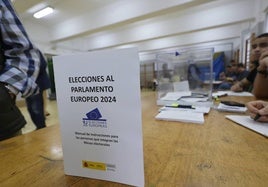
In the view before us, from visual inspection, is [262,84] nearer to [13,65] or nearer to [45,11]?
[13,65]

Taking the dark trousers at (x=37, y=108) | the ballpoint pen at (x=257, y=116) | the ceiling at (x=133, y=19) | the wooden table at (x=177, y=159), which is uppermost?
the ceiling at (x=133, y=19)

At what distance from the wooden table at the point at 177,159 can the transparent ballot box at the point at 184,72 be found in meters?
0.76

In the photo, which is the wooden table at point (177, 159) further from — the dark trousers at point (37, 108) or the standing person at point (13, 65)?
the dark trousers at point (37, 108)

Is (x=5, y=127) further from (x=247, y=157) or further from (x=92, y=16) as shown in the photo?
(x=92, y=16)

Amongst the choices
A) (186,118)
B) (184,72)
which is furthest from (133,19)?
(186,118)

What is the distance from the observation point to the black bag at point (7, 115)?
1.68 ft

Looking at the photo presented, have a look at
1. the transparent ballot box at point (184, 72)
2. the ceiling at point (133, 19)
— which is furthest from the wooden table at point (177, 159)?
the ceiling at point (133, 19)

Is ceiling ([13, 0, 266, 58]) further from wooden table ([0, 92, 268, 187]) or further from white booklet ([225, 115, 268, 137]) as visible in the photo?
wooden table ([0, 92, 268, 187])

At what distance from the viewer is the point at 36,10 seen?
4.11 metres

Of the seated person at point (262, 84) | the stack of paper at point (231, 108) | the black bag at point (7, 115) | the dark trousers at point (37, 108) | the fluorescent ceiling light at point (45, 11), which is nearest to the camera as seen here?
the black bag at point (7, 115)

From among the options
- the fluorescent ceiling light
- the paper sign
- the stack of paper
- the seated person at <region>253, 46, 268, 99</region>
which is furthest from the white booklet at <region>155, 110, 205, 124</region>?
the fluorescent ceiling light

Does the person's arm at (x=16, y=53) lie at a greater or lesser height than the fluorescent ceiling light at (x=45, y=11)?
lesser

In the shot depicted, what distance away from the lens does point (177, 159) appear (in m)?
0.38

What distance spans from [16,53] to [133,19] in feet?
11.9
